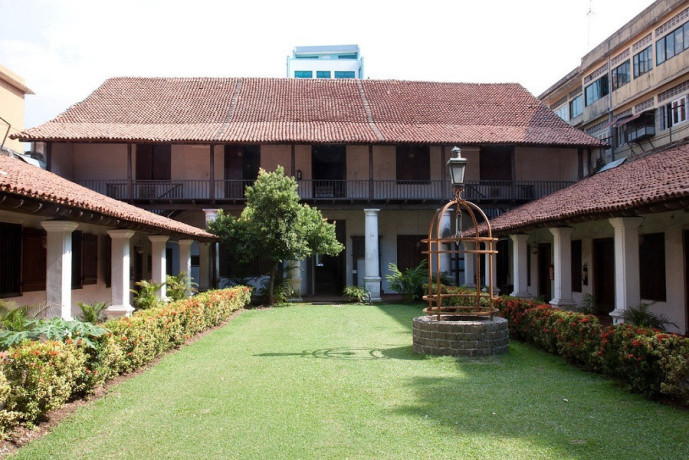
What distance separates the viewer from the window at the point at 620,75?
78.2 ft

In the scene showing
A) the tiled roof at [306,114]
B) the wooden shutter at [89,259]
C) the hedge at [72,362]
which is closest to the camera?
the hedge at [72,362]

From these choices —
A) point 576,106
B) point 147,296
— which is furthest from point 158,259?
point 576,106

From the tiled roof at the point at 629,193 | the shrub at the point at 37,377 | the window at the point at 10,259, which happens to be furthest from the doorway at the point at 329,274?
the shrub at the point at 37,377


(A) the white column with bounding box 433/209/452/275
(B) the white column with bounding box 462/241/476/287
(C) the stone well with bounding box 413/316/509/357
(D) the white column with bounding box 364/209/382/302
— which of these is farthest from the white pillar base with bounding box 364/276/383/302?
(C) the stone well with bounding box 413/316/509/357

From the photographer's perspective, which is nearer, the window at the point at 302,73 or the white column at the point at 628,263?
the white column at the point at 628,263

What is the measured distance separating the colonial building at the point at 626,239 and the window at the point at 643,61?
1047 cm

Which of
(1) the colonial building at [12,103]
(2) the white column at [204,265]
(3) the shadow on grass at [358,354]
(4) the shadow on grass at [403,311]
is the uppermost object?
(1) the colonial building at [12,103]

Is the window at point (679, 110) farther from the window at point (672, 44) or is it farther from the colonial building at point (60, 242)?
the colonial building at point (60, 242)

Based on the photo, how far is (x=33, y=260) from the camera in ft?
33.0

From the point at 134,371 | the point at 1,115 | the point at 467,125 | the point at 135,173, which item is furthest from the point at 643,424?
the point at 1,115

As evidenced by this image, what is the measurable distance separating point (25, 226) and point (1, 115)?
62.6 feet

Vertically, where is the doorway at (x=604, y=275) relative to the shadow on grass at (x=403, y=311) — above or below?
above

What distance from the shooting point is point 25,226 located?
9.81 m

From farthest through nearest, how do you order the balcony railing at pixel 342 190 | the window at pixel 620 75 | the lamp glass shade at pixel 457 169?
the window at pixel 620 75, the balcony railing at pixel 342 190, the lamp glass shade at pixel 457 169
